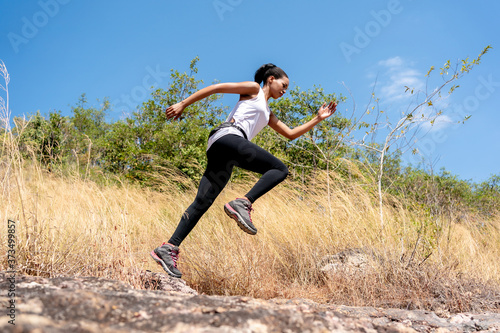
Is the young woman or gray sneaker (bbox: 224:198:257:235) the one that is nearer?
gray sneaker (bbox: 224:198:257:235)

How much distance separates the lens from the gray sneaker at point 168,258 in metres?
3.30

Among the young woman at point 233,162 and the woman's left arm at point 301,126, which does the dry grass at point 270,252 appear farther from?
the woman's left arm at point 301,126

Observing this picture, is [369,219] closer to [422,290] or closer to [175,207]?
[422,290]

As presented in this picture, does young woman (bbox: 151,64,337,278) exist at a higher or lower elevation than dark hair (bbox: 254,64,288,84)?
lower

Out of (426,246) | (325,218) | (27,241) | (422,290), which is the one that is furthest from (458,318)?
(27,241)

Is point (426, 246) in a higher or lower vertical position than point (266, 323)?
higher

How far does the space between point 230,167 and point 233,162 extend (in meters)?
0.06

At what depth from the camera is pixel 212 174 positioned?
344cm

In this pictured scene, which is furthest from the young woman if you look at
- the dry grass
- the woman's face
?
the dry grass

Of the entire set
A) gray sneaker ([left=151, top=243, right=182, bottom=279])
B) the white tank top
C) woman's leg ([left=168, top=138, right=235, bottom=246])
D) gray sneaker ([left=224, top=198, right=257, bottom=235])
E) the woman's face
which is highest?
the woman's face

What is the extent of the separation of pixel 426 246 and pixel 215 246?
235cm

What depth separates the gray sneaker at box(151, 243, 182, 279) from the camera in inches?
130

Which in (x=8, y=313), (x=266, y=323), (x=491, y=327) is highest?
(x=8, y=313)

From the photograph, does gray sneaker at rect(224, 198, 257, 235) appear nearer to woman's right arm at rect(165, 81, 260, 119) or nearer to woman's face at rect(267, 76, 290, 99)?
woman's right arm at rect(165, 81, 260, 119)
